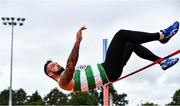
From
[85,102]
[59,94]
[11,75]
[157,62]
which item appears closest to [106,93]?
[157,62]

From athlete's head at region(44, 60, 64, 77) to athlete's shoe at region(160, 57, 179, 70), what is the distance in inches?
59.3

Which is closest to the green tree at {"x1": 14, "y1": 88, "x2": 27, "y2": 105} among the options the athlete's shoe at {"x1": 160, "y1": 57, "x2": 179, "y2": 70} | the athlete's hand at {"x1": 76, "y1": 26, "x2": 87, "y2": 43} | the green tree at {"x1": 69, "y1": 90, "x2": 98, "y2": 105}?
the green tree at {"x1": 69, "y1": 90, "x2": 98, "y2": 105}

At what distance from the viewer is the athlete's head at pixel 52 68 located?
7.89 meters

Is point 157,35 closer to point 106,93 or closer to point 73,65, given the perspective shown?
point 73,65

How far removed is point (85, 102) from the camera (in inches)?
1390

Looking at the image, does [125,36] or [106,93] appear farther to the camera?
[106,93]

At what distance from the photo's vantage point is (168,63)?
8352 mm

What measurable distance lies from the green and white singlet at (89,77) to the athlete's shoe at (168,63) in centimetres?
103

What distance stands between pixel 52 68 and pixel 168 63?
170 centimetres

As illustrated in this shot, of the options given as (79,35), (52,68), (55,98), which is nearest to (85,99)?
(55,98)

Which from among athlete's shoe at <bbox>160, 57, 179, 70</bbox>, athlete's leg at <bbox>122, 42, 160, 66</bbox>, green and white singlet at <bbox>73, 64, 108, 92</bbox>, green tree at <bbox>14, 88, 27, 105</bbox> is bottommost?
green and white singlet at <bbox>73, 64, 108, 92</bbox>

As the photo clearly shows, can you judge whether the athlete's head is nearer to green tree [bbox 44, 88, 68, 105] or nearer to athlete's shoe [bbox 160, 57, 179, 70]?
athlete's shoe [bbox 160, 57, 179, 70]

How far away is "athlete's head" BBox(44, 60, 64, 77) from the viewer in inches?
311

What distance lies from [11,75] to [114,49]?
21434 millimetres
